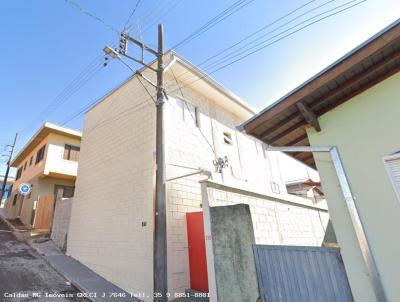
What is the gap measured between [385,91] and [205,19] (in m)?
4.89

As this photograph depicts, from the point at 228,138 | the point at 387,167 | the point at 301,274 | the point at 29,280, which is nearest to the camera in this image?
the point at 387,167

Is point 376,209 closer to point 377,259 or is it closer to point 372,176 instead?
point 372,176

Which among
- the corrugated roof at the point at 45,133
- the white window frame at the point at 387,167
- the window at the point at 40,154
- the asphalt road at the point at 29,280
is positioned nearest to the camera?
the white window frame at the point at 387,167

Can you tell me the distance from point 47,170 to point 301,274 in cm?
1547

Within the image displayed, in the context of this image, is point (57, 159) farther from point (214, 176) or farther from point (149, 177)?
point (214, 176)

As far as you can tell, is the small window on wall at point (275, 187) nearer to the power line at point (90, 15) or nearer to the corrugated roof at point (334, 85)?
the corrugated roof at point (334, 85)

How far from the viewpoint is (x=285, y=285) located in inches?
136

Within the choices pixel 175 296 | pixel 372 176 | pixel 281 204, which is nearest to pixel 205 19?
pixel 372 176

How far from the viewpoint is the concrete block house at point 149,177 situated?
6324 millimetres

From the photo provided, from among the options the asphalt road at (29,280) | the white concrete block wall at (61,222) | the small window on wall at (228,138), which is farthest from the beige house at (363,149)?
the white concrete block wall at (61,222)

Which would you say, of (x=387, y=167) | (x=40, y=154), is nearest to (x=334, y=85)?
(x=387, y=167)

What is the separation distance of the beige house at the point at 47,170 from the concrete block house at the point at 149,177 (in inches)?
191

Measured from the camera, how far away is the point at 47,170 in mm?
13969

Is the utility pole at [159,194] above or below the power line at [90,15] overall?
below
